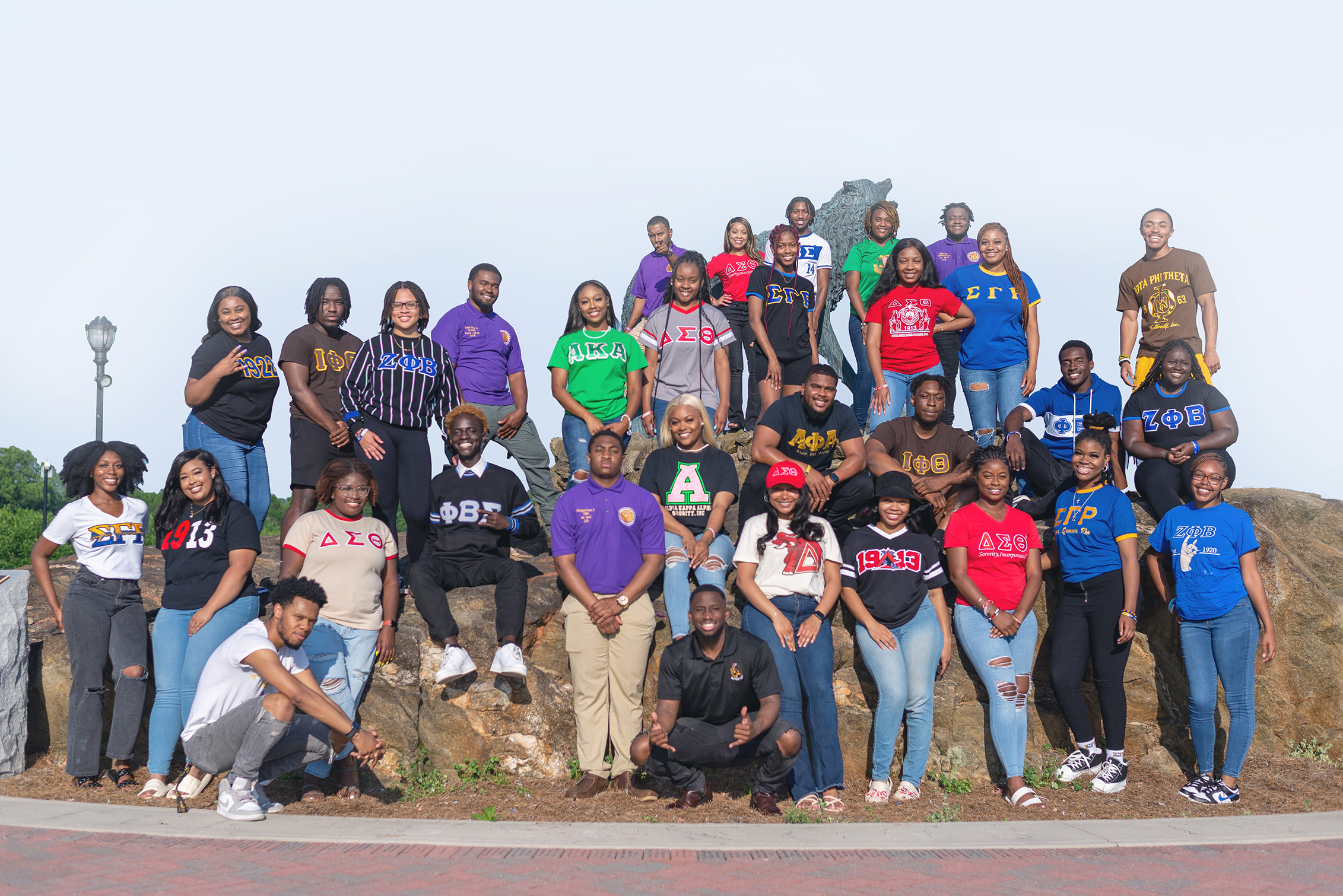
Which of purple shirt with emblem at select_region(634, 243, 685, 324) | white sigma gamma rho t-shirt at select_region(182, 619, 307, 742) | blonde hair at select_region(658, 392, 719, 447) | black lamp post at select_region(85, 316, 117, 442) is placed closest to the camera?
white sigma gamma rho t-shirt at select_region(182, 619, 307, 742)

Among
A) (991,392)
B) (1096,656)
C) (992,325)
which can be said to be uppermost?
(992,325)

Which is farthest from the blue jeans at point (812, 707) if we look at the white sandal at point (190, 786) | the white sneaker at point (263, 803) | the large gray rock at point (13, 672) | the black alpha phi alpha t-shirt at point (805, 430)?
the large gray rock at point (13, 672)

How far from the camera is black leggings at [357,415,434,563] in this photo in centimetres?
774

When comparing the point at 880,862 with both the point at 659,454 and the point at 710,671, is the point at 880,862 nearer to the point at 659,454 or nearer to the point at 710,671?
the point at 710,671

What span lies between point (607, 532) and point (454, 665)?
1.32 meters

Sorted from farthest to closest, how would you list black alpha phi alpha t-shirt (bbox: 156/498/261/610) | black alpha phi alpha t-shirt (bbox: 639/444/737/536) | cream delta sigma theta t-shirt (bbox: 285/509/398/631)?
1. black alpha phi alpha t-shirt (bbox: 639/444/737/536)
2. black alpha phi alpha t-shirt (bbox: 156/498/261/610)
3. cream delta sigma theta t-shirt (bbox: 285/509/398/631)

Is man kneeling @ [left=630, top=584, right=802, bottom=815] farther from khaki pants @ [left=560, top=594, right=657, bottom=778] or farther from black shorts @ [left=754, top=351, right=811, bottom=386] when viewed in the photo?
black shorts @ [left=754, top=351, right=811, bottom=386]

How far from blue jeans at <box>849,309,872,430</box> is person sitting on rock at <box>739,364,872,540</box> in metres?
2.81

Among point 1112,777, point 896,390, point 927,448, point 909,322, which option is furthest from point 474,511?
point 1112,777

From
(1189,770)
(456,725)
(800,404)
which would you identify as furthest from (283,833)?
A: (1189,770)

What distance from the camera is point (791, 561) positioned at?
A: 693cm

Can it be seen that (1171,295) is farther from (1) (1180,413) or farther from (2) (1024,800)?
(2) (1024,800)

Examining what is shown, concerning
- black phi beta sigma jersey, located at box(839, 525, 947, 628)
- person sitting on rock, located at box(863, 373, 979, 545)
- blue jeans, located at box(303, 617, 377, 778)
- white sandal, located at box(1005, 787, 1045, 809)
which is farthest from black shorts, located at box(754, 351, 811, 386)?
blue jeans, located at box(303, 617, 377, 778)

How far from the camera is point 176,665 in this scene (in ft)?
22.6
